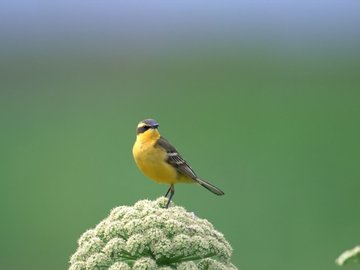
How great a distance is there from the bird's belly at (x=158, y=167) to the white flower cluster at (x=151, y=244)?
2.51 metres

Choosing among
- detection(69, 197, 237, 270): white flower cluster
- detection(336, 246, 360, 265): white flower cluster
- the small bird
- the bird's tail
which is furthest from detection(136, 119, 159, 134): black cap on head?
detection(336, 246, 360, 265): white flower cluster

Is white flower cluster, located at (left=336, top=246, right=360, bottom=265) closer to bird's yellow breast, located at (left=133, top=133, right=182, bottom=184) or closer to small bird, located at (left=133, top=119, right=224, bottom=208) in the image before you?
small bird, located at (left=133, top=119, right=224, bottom=208)

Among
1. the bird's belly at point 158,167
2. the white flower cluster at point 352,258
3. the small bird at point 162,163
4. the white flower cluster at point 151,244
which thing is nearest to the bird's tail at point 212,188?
the small bird at point 162,163

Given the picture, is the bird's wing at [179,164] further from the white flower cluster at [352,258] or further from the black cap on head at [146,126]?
the white flower cluster at [352,258]

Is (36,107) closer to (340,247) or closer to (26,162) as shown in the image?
(26,162)

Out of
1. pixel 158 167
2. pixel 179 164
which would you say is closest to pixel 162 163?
pixel 158 167

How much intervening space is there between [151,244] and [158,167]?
287 centimetres

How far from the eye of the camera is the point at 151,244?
17.1ft

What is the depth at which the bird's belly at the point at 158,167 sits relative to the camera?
26.5 feet

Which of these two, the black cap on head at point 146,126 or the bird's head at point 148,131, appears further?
the black cap on head at point 146,126

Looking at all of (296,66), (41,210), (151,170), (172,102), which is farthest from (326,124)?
(151,170)

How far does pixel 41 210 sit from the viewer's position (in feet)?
66.2

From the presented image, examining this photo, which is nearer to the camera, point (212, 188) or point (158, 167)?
point (212, 188)

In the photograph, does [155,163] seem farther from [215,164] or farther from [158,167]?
[215,164]
